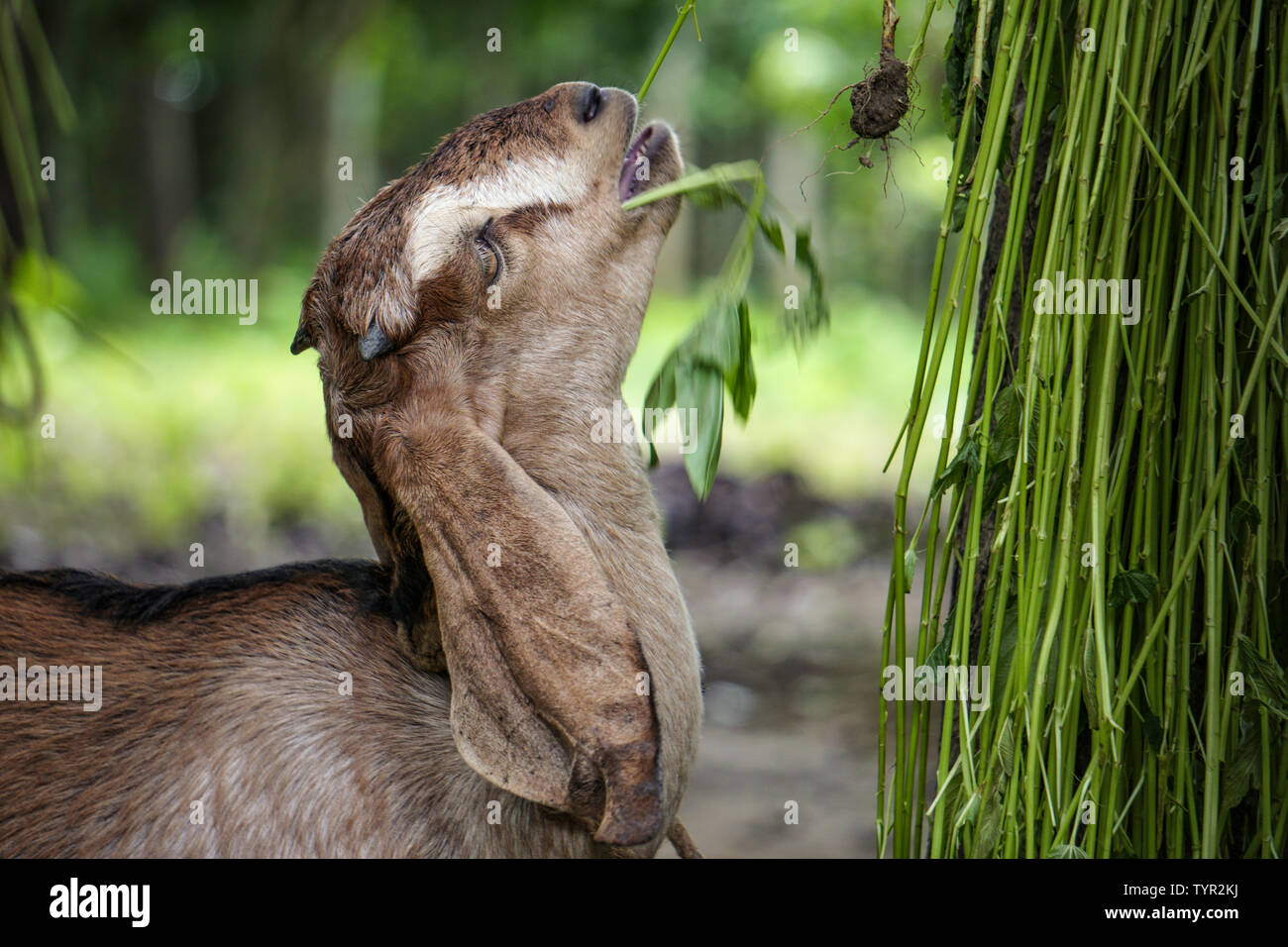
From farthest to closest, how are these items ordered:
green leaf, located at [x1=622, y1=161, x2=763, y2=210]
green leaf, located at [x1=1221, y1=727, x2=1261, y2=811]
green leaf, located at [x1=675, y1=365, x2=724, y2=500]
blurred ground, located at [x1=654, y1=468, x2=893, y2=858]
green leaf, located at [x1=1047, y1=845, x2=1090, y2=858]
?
blurred ground, located at [x1=654, y1=468, x2=893, y2=858] < green leaf, located at [x1=622, y1=161, x2=763, y2=210] < green leaf, located at [x1=675, y1=365, x2=724, y2=500] < green leaf, located at [x1=1221, y1=727, x2=1261, y2=811] < green leaf, located at [x1=1047, y1=845, x2=1090, y2=858]

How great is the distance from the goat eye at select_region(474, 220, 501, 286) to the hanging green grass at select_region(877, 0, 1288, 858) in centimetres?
82

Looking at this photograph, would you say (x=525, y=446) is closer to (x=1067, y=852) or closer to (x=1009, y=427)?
(x=1009, y=427)

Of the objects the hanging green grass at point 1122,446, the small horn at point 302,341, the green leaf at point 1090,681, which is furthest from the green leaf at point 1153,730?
the small horn at point 302,341

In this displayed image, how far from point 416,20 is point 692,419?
1536cm

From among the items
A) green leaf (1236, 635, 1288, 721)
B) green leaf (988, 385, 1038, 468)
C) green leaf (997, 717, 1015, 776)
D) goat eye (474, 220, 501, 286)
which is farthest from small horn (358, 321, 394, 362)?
green leaf (1236, 635, 1288, 721)

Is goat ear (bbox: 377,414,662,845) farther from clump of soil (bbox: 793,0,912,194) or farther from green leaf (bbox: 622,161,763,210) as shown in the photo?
clump of soil (bbox: 793,0,912,194)

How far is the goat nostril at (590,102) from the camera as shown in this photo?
2262mm

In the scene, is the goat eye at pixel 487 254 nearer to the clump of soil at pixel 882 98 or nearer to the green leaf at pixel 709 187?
the green leaf at pixel 709 187

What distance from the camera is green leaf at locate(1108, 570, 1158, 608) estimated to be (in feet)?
5.95

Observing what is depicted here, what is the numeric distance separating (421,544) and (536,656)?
0.35m

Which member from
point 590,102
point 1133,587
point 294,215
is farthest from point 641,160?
point 294,215

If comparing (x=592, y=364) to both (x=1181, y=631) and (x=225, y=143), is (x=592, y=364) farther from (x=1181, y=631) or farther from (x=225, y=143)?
(x=225, y=143)
